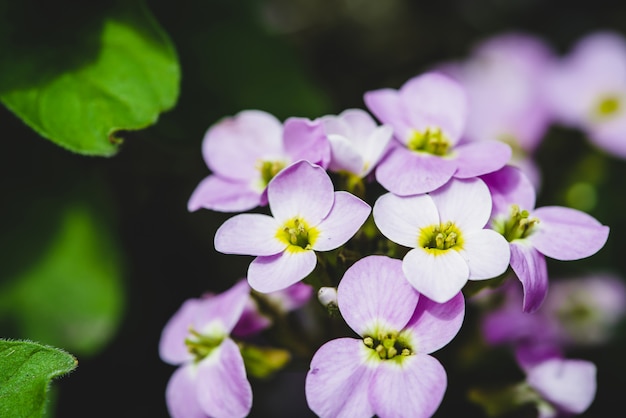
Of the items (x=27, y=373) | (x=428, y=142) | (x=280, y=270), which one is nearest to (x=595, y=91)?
(x=428, y=142)

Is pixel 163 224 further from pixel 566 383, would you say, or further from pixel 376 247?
pixel 566 383

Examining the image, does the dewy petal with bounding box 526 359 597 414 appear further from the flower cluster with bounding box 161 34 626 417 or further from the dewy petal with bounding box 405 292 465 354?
the dewy petal with bounding box 405 292 465 354

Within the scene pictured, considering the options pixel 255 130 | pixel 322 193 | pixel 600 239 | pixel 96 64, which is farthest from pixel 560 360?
pixel 96 64

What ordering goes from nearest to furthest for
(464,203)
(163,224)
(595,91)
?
1. (464,203)
2. (163,224)
3. (595,91)

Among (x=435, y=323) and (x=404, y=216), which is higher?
(x=404, y=216)

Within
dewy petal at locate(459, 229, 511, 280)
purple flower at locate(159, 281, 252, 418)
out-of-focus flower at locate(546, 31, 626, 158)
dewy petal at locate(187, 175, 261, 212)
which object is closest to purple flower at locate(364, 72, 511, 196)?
dewy petal at locate(459, 229, 511, 280)

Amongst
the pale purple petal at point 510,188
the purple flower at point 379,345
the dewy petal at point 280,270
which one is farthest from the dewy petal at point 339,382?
the pale purple petal at point 510,188

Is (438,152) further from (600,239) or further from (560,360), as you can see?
(560,360)
